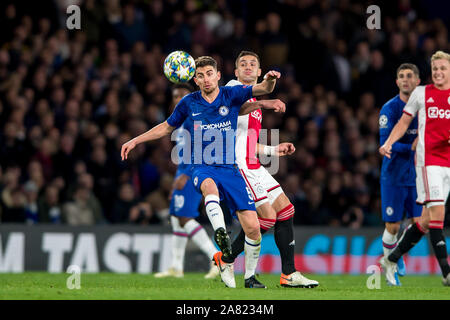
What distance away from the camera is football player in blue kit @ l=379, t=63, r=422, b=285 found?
10.0m

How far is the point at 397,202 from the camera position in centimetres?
1020

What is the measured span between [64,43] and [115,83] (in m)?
1.11

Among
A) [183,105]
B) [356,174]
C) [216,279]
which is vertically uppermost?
[183,105]

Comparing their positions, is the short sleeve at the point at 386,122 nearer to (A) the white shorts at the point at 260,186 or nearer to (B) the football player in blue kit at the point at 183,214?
(A) the white shorts at the point at 260,186

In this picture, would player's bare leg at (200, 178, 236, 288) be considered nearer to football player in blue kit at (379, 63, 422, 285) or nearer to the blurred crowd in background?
football player in blue kit at (379, 63, 422, 285)

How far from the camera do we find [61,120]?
44.8 ft

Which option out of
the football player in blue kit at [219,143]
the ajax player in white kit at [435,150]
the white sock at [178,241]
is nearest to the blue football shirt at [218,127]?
the football player in blue kit at [219,143]

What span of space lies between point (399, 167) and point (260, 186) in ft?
7.71

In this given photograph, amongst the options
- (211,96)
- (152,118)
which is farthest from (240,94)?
(152,118)

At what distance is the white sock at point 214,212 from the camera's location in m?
7.84

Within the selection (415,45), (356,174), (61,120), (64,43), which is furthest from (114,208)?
(415,45)

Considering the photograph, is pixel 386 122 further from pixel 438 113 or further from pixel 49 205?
pixel 49 205

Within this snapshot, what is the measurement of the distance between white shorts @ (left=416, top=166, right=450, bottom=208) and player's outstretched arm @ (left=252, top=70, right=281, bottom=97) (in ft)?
7.17

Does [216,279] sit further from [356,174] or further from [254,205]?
[356,174]
